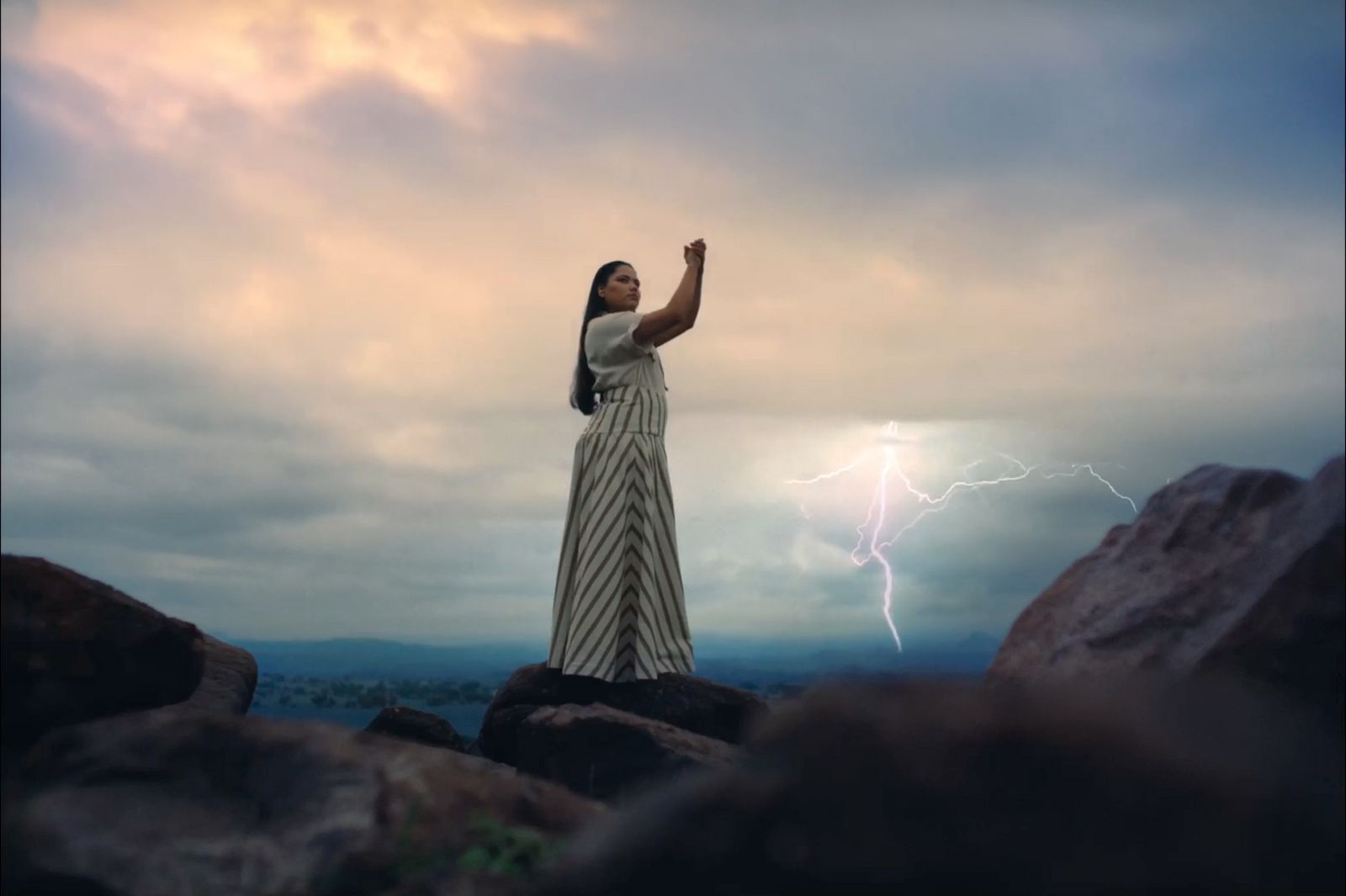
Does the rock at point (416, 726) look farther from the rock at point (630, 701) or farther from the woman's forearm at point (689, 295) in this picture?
the woman's forearm at point (689, 295)

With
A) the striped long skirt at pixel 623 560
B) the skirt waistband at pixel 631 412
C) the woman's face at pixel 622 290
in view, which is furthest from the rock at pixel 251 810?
the woman's face at pixel 622 290

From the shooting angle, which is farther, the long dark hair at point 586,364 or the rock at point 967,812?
the long dark hair at point 586,364

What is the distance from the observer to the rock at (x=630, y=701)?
870 centimetres

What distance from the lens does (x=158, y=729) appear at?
5.29 meters

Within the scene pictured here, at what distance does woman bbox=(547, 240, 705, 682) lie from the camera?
8.64 metres

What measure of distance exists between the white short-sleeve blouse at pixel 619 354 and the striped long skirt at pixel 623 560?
0.29 ft

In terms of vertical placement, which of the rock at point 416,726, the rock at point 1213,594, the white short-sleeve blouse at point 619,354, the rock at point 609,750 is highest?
the white short-sleeve blouse at point 619,354

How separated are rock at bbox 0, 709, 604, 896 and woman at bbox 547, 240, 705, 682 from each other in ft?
11.3

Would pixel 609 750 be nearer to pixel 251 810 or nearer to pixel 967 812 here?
pixel 251 810

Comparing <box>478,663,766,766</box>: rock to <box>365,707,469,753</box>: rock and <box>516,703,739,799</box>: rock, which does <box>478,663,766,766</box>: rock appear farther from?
<box>516,703,739,799</box>: rock

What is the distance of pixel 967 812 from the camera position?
3387 mm

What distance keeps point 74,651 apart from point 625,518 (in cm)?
384

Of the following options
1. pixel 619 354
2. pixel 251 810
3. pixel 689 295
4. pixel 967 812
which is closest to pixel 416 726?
pixel 619 354

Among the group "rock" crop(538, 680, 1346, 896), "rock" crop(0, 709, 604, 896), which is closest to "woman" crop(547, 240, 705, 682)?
"rock" crop(0, 709, 604, 896)
